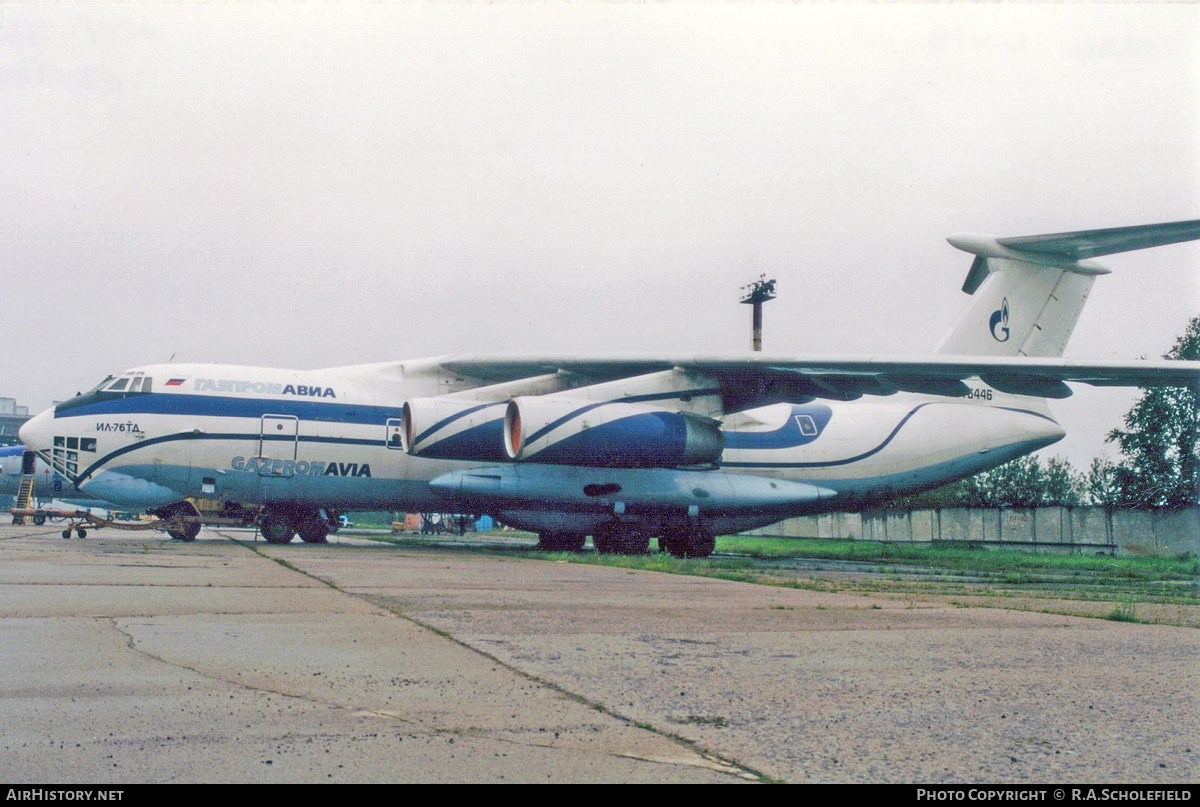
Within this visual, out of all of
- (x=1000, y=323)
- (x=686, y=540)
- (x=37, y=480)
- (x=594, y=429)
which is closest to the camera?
(x=594, y=429)

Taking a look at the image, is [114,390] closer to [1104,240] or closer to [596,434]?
[596,434]

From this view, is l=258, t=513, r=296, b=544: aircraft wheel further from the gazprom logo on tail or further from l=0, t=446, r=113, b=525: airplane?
l=0, t=446, r=113, b=525: airplane

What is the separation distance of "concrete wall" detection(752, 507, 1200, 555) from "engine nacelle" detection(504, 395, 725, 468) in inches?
312

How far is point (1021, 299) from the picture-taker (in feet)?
52.5

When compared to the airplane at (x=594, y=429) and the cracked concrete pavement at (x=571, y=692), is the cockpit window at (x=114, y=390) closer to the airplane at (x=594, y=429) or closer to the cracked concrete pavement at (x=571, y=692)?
the airplane at (x=594, y=429)

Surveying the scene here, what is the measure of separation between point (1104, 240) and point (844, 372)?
420 cm

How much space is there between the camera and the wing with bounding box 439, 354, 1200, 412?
12.6 meters

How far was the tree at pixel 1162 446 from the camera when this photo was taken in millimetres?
30656

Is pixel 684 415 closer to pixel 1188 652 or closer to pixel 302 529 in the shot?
pixel 302 529

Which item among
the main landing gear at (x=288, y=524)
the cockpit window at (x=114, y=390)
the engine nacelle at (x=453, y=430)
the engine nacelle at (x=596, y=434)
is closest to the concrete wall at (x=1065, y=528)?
the engine nacelle at (x=596, y=434)

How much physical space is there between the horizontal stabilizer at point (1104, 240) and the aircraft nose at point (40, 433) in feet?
46.0

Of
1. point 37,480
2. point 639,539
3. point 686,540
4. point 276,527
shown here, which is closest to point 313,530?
point 276,527

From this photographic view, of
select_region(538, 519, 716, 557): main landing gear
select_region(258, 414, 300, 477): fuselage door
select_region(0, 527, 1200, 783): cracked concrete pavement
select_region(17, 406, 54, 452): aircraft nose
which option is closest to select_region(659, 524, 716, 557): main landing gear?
select_region(538, 519, 716, 557): main landing gear
